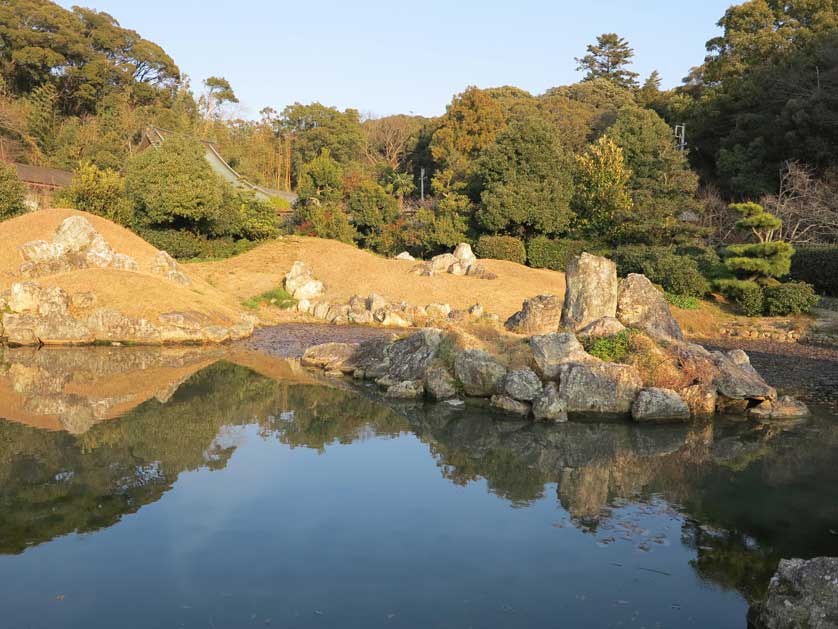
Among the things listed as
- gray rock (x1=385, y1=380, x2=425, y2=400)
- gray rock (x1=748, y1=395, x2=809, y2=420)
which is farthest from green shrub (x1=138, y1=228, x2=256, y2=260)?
gray rock (x1=748, y1=395, x2=809, y2=420)

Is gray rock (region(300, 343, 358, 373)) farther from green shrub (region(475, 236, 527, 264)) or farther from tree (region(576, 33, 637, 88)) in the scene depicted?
tree (region(576, 33, 637, 88))

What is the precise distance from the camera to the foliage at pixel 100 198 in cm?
2688

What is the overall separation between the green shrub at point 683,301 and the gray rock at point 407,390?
38.9 feet

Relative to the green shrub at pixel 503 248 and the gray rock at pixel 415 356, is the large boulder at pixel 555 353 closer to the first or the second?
the gray rock at pixel 415 356

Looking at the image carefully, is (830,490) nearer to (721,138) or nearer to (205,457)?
(205,457)

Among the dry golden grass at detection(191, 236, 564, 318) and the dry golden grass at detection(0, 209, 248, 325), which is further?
the dry golden grass at detection(191, 236, 564, 318)

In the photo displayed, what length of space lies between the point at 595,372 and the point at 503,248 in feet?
52.7

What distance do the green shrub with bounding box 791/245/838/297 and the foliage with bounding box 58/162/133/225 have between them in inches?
917

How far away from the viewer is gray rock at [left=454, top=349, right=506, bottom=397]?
13391 millimetres

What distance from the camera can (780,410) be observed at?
41.8ft

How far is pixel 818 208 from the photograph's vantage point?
26703 millimetres

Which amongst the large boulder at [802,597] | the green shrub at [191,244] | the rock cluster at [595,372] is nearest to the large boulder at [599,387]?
the rock cluster at [595,372]

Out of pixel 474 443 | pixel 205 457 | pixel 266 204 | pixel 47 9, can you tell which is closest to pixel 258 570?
pixel 205 457

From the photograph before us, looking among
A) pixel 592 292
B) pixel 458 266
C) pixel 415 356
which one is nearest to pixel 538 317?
pixel 592 292
